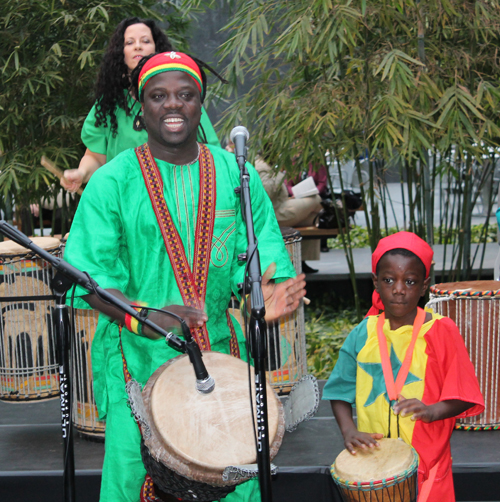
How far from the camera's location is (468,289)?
11.3 feet

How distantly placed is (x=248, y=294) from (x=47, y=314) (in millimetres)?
1927

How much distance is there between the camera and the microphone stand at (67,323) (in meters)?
1.83

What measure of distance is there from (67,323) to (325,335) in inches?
166

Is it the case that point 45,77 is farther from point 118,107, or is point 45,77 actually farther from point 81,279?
point 81,279

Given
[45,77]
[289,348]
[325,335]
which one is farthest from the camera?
[325,335]

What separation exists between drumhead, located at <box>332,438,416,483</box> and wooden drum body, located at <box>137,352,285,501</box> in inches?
12.2

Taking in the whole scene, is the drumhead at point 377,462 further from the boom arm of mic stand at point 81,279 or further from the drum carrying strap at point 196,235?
the boom arm of mic stand at point 81,279

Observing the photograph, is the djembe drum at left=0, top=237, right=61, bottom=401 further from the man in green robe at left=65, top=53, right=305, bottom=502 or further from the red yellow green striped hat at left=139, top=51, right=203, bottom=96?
the red yellow green striped hat at left=139, top=51, right=203, bottom=96

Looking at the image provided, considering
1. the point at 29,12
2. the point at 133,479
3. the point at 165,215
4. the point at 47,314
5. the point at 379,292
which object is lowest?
the point at 133,479

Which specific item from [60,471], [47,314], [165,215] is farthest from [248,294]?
[47,314]

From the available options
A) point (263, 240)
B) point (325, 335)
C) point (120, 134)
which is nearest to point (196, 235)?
point (263, 240)

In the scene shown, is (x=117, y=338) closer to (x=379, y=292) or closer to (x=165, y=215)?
(x=165, y=215)

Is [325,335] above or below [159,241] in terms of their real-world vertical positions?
below

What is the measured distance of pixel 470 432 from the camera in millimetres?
3492
